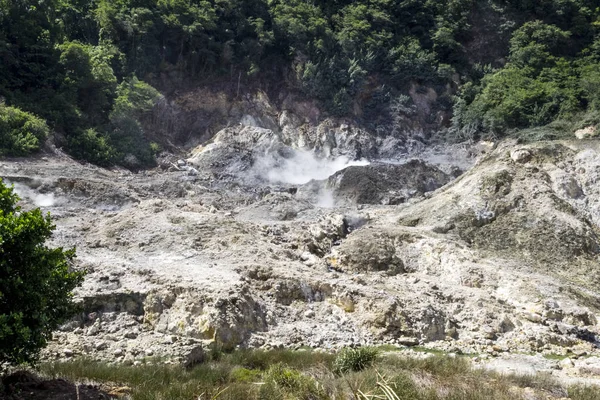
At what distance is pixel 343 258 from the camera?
1734 cm

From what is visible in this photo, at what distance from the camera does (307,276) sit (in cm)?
1516

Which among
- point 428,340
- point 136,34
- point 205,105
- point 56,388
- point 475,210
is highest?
point 136,34

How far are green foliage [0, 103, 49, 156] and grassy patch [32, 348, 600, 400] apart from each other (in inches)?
686

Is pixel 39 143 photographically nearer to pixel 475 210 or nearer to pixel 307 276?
pixel 307 276

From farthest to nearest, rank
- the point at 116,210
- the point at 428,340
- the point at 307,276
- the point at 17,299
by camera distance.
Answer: the point at 116,210
the point at 307,276
the point at 428,340
the point at 17,299

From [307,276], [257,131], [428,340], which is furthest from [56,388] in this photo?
[257,131]

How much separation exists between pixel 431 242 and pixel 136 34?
997 inches

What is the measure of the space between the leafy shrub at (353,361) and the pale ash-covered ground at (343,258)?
6.99 feet

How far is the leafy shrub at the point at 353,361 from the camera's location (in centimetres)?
1027

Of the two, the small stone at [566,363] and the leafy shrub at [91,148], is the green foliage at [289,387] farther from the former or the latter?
the leafy shrub at [91,148]

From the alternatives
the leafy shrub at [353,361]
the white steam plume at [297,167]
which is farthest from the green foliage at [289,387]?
the white steam plume at [297,167]

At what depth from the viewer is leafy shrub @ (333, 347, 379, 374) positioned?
10.3 metres

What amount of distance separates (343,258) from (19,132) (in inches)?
679

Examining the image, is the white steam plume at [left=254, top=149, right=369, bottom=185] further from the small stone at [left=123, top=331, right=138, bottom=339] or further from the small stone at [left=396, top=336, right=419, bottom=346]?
the small stone at [left=123, top=331, right=138, bottom=339]
